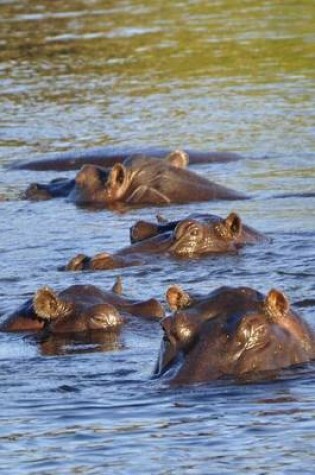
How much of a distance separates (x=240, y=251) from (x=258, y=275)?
0.85 m

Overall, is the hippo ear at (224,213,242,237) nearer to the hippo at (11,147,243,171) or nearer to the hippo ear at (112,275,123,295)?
the hippo ear at (112,275,123,295)

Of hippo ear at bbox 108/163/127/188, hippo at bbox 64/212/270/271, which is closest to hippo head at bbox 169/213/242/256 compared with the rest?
hippo at bbox 64/212/270/271

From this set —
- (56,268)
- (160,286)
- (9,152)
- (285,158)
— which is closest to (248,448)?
(160,286)

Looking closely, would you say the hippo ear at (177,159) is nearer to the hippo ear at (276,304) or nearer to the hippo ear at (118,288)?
the hippo ear at (118,288)

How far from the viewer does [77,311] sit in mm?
9453

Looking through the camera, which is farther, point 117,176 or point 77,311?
point 117,176

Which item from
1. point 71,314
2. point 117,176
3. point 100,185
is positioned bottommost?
point 100,185

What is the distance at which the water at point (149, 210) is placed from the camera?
6.94m

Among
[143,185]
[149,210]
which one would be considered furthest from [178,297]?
[143,185]

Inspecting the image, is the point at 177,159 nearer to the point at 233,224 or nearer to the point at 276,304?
the point at 233,224

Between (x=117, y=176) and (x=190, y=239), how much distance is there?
294 centimetres

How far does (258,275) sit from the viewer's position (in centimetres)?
1095

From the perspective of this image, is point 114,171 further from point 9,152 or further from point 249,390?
point 249,390

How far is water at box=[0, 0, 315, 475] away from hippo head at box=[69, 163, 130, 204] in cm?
25
